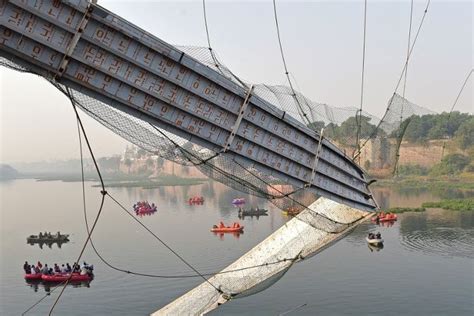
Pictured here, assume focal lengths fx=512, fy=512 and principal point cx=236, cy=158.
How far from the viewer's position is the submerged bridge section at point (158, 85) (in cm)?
1076

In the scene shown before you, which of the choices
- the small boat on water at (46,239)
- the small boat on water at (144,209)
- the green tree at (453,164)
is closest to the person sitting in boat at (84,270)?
the small boat on water at (46,239)

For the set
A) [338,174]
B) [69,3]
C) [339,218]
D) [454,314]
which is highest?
[69,3]

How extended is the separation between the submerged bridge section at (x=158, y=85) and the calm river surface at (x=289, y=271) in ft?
38.5

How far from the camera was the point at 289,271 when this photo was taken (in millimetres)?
31797

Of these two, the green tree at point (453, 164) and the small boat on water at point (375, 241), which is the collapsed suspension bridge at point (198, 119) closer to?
the small boat on water at point (375, 241)

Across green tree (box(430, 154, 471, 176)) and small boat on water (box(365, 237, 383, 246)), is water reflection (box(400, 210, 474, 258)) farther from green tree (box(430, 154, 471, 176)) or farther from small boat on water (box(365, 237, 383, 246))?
green tree (box(430, 154, 471, 176))

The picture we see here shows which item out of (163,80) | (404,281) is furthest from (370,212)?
(404,281)

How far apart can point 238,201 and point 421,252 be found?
1642 inches

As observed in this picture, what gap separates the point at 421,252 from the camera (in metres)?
37.5

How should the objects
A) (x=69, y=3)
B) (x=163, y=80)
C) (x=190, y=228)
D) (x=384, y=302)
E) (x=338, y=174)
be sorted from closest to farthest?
1. (x=69, y=3)
2. (x=163, y=80)
3. (x=338, y=174)
4. (x=384, y=302)
5. (x=190, y=228)

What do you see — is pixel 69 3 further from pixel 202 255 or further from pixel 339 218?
pixel 202 255

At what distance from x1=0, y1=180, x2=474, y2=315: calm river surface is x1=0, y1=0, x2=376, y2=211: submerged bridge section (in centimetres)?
1174

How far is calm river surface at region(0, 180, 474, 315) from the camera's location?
2577 centimetres

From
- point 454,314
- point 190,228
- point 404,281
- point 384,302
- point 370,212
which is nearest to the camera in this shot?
point 370,212
